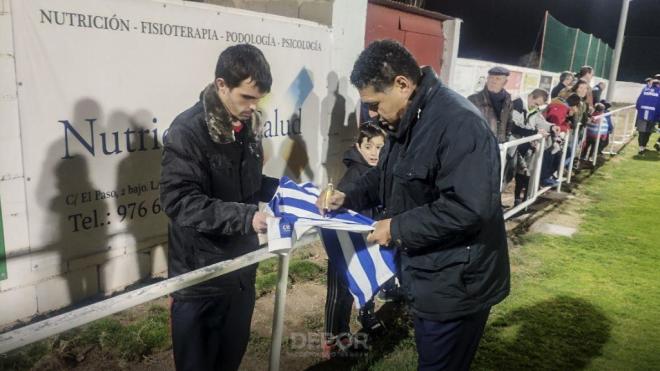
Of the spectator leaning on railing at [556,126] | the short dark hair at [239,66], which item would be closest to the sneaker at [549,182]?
the spectator leaning on railing at [556,126]

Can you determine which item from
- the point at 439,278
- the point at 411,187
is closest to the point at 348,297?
the point at 439,278

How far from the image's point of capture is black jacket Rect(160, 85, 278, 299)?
6.59ft

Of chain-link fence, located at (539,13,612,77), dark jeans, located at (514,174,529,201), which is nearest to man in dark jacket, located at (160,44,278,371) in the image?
dark jeans, located at (514,174,529,201)

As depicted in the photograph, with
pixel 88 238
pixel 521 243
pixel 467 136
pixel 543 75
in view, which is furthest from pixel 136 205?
pixel 543 75

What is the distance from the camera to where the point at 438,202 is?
183 centimetres

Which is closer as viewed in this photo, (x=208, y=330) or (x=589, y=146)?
(x=208, y=330)

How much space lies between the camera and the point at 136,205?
12.5 feet

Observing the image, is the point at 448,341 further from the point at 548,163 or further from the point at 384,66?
the point at 548,163

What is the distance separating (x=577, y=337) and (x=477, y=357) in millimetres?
928

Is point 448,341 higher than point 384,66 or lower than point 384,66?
lower

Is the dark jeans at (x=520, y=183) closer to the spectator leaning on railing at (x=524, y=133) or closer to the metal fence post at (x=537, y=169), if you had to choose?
the spectator leaning on railing at (x=524, y=133)

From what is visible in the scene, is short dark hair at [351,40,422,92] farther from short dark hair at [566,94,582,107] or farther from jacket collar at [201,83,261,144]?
short dark hair at [566,94,582,107]

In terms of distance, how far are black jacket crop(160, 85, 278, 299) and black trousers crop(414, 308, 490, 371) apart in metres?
0.84

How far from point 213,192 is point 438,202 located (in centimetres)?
97
